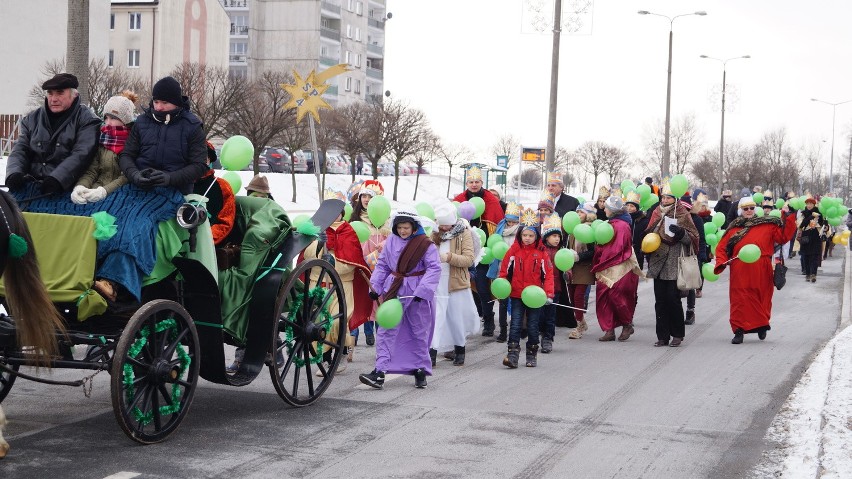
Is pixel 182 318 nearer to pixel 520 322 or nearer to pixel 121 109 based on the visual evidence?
Result: pixel 121 109

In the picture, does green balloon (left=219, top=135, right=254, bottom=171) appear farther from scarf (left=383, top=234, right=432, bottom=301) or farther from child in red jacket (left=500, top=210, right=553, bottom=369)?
child in red jacket (left=500, top=210, right=553, bottom=369)

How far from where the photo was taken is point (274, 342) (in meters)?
7.79

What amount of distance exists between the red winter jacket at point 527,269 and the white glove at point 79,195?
17.8 feet

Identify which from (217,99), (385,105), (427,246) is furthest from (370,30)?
(427,246)

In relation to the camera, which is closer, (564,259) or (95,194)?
(95,194)

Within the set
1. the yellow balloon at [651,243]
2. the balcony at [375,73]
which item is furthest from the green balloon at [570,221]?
the balcony at [375,73]

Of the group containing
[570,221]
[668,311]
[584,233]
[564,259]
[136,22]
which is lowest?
[668,311]

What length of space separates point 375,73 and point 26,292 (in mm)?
95467

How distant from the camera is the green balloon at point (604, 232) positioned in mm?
13180

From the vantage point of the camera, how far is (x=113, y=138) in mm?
7184

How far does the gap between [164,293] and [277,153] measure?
156ft

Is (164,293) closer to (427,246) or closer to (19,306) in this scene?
(19,306)

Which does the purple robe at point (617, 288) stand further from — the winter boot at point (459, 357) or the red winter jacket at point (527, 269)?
the winter boot at point (459, 357)

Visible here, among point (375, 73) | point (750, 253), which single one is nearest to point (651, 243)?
point (750, 253)
